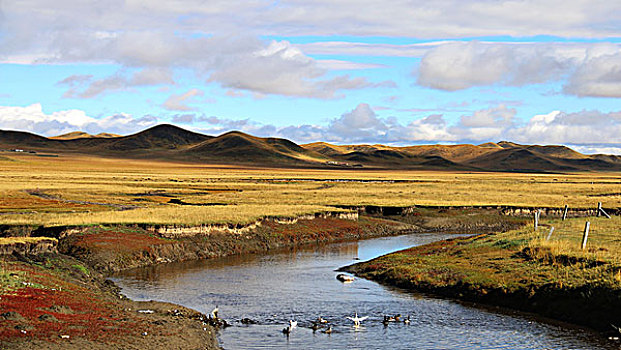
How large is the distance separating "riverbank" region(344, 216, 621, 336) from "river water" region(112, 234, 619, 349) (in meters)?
1.42

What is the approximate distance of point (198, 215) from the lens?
61.4 m

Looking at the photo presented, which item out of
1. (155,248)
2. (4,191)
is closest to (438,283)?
(155,248)

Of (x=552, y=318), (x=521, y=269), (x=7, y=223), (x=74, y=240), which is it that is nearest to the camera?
(x=552, y=318)

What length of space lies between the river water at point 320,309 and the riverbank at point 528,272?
1.42 metres

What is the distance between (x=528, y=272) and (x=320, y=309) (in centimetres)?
1171

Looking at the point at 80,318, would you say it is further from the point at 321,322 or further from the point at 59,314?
the point at 321,322

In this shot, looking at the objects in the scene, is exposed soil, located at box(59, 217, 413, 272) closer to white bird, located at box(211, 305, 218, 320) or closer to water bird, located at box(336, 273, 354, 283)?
water bird, located at box(336, 273, 354, 283)

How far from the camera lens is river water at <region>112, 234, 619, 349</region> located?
1067 inches

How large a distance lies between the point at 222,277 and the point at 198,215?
19922 mm

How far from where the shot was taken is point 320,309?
3309cm

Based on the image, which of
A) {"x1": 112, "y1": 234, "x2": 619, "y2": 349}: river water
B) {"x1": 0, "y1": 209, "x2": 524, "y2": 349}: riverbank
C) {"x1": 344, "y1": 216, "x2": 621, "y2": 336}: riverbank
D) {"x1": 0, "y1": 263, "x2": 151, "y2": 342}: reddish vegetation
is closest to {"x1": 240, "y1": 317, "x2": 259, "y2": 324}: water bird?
{"x1": 112, "y1": 234, "x2": 619, "y2": 349}: river water

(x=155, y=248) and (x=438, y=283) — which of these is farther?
(x=155, y=248)


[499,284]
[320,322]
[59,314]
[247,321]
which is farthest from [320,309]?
[59,314]

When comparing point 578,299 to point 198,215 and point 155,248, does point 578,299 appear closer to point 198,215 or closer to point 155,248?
point 155,248
